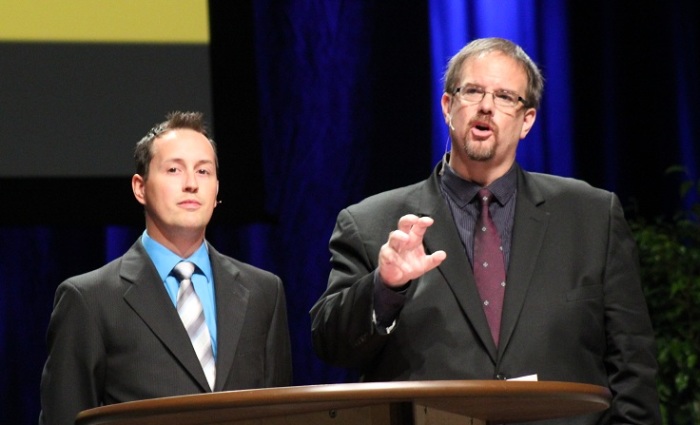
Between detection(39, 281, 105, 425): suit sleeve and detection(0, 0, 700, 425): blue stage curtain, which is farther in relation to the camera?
detection(0, 0, 700, 425): blue stage curtain

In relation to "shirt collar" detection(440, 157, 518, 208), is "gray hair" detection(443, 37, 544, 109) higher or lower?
higher

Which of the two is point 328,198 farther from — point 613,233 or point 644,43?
point 613,233

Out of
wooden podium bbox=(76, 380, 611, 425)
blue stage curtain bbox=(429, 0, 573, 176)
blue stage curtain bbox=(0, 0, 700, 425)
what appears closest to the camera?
wooden podium bbox=(76, 380, 611, 425)

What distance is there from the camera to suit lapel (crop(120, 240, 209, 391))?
233 cm

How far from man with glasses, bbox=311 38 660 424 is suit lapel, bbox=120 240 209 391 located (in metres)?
0.28

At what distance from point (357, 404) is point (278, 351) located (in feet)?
4.02

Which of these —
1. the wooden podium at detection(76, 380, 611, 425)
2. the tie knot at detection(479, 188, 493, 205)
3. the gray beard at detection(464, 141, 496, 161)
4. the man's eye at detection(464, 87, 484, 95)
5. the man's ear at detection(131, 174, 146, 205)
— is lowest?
the wooden podium at detection(76, 380, 611, 425)

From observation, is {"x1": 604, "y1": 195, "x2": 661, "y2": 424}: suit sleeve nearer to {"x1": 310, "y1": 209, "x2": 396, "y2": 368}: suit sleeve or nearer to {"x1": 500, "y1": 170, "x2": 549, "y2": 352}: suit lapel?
{"x1": 500, "y1": 170, "x2": 549, "y2": 352}: suit lapel

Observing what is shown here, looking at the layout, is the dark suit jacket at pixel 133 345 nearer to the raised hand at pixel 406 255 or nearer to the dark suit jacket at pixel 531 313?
the dark suit jacket at pixel 531 313

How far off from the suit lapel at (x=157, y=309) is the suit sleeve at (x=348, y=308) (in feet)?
0.92

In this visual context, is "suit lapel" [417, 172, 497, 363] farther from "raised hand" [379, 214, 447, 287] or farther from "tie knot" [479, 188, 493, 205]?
"raised hand" [379, 214, 447, 287]

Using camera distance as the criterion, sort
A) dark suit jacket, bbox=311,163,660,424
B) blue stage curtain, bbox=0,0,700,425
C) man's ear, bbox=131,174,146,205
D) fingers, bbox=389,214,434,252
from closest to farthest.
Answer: fingers, bbox=389,214,434,252 → dark suit jacket, bbox=311,163,660,424 → man's ear, bbox=131,174,146,205 → blue stage curtain, bbox=0,0,700,425

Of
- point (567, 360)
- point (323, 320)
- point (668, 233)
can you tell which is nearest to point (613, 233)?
point (567, 360)

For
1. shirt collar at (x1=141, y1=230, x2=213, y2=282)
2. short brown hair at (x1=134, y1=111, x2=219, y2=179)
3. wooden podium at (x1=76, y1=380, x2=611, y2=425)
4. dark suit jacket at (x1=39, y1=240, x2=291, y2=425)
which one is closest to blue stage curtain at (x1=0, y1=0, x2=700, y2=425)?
short brown hair at (x1=134, y1=111, x2=219, y2=179)
